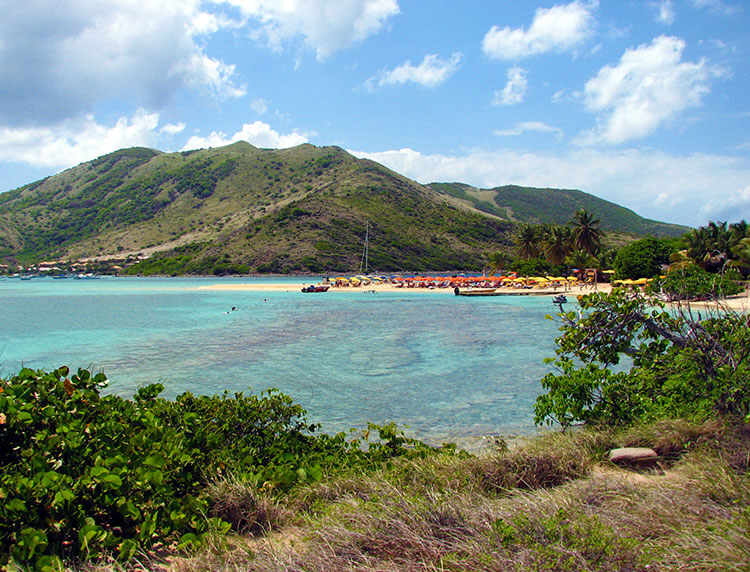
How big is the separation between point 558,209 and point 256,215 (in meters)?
105

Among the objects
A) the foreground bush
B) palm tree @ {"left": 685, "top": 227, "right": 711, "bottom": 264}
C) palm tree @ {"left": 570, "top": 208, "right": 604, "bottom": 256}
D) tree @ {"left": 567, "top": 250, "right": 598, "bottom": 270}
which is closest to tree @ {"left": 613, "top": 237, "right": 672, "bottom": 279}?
palm tree @ {"left": 685, "top": 227, "right": 711, "bottom": 264}

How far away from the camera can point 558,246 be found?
55.6 m

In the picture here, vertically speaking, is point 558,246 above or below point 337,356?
above

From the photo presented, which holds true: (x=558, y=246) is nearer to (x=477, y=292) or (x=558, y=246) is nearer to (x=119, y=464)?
(x=477, y=292)

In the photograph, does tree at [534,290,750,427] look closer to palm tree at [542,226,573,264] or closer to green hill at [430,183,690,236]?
palm tree at [542,226,573,264]

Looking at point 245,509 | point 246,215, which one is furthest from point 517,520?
point 246,215

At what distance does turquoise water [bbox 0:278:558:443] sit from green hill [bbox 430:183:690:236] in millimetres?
135354

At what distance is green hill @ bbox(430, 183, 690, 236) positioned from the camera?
149125 mm

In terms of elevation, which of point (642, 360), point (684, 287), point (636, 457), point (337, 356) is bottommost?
point (337, 356)

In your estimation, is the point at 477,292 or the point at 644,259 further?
the point at 477,292

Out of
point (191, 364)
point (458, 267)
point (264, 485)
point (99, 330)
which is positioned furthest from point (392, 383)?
point (458, 267)

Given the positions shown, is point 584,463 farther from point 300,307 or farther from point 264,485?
point 300,307

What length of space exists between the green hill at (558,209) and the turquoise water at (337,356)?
135354 mm

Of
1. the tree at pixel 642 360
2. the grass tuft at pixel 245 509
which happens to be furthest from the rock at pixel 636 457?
the grass tuft at pixel 245 509
